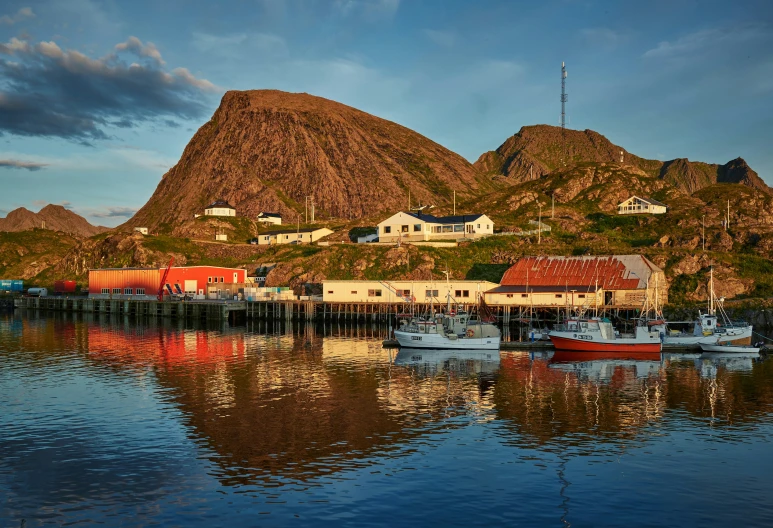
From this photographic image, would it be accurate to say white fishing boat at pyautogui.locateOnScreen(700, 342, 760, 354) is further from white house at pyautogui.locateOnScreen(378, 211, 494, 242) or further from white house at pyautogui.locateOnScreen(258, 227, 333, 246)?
white house at pyautogui.locateOnScreen(258, 227, 333, 246)

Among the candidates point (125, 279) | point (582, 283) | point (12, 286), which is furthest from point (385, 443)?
point (12, 286)

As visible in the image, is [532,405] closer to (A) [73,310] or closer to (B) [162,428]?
(B) [162,428]

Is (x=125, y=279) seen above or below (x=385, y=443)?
above

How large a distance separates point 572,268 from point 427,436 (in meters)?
84.6

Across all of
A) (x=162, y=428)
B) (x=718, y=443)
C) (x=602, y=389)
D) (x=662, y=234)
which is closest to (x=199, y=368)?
(x=162, y=428)

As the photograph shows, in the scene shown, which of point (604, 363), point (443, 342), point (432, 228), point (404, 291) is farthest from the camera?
point (432, 228)

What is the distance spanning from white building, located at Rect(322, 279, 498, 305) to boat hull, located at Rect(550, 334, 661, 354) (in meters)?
31.8

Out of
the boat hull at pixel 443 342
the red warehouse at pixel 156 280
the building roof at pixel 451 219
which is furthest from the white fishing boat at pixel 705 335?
the red warehouse at pixel 156 280

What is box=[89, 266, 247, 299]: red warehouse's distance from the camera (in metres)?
140

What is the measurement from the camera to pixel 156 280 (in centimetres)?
14338

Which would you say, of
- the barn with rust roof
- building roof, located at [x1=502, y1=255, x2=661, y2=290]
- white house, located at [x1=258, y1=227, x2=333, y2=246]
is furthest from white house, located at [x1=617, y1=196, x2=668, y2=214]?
white house, located at [x1=258, y1=227, x2=333, y2=246]

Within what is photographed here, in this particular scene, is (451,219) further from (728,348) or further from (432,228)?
(728,348)

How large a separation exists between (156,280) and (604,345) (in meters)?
105

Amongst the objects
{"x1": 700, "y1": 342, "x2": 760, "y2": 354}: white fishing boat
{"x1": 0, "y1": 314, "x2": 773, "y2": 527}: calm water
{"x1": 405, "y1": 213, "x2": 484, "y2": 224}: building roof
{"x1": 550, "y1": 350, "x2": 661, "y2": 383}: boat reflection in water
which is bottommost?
{"x1": 0, "y1": 314, "x2": 773, "y2": 527}: calm water
